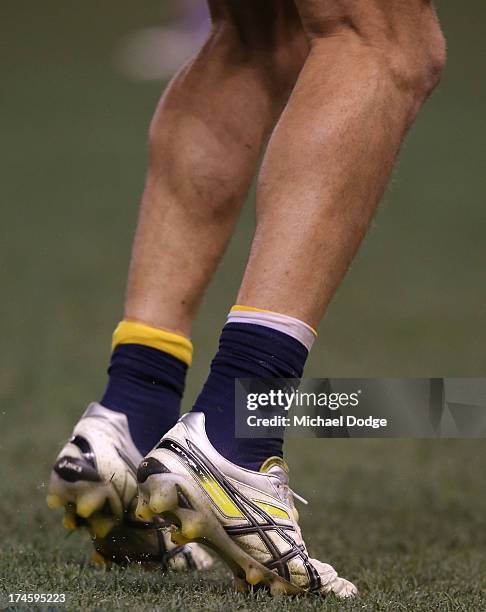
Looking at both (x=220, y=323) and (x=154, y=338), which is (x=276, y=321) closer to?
(x=154, y=338)

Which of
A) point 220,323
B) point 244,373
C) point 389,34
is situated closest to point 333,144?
point 389,34

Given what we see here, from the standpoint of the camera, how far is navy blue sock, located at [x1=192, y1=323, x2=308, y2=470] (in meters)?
1.13

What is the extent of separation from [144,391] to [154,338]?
68 mm

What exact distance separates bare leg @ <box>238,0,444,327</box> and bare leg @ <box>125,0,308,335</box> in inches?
9.0

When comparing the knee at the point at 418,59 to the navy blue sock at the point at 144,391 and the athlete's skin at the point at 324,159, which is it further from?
the navy blue sock at the point at 144,391

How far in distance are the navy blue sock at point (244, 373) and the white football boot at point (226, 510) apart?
0.02 m

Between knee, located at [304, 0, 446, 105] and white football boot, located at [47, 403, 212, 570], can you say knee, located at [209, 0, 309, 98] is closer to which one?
knee, located at [304, 0, 446, 105]

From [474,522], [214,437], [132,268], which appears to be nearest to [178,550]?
[214,437]

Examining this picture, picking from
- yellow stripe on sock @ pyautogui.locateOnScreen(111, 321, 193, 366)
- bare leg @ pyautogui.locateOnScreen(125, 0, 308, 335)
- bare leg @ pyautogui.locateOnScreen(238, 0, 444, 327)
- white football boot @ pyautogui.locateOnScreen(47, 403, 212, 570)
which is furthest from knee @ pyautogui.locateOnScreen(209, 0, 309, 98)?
white football boot @ pyautogui.locateOnScreen(47, 403, 212, 570)

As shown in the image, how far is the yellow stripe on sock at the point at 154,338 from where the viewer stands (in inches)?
54.3

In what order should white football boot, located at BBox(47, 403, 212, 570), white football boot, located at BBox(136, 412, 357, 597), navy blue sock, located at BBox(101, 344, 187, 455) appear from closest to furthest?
white football boot, located at BBox(136, 412, 357, 597), white football boot, located at BBox(47, 403, 212, 570), navy blue sock, located at BBox(101, 344, 187, 455)

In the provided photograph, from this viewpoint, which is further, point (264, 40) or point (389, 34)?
point (264, 40)

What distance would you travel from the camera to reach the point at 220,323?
381cm

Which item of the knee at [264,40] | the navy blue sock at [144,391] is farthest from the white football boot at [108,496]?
the knee at [264,40]
